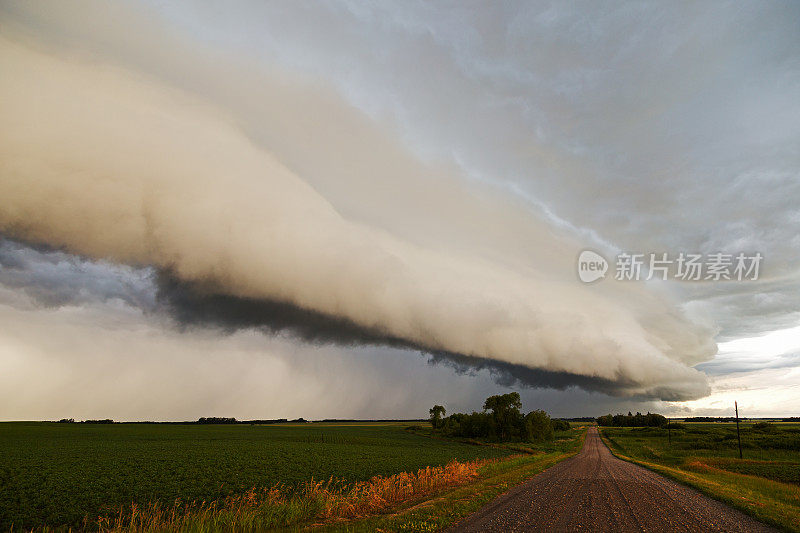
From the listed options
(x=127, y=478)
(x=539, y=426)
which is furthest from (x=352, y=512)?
(x=539, y=426)

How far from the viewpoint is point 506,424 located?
429 ft

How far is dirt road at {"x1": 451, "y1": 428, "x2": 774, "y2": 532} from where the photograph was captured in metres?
17.3

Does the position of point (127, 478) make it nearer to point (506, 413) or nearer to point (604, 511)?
point (604, 511)

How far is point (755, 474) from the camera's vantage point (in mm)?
46438

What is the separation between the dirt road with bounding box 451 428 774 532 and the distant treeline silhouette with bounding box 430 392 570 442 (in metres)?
105

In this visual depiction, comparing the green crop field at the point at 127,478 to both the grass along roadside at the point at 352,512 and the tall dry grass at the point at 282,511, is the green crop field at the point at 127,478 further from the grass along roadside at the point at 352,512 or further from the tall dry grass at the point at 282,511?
the grass along roadside at the point at 352,512

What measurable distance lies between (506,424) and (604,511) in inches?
4737

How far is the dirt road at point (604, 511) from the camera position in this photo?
17.3m

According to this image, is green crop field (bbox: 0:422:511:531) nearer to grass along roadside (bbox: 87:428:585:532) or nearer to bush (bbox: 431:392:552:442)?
grass along roadside (bbox: 87:428:585:532)

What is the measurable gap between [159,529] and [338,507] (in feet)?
27.6

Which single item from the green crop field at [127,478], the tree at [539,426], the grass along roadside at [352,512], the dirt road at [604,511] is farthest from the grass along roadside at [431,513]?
the tree at [539,426]

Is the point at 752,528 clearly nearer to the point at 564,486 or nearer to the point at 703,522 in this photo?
the point at 703,522

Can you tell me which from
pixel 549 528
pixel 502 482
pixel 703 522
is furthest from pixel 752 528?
pixel 502 482

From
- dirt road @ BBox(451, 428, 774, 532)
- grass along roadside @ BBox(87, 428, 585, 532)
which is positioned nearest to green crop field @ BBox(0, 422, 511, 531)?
grass along roadside @ BBox(87, 428, 585, 532)
